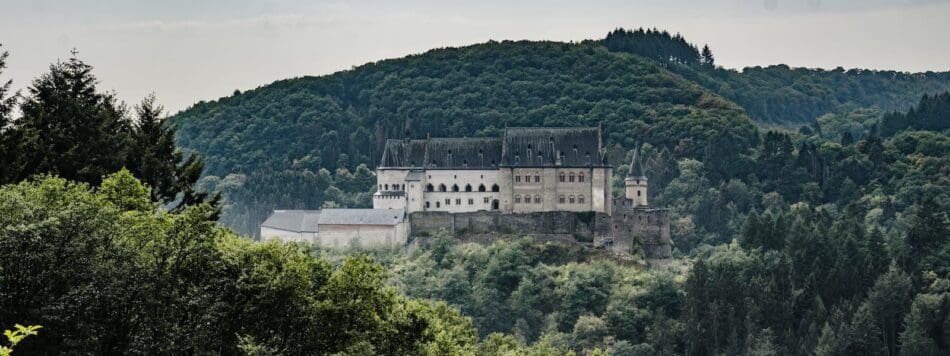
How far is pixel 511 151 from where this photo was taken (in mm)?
104688

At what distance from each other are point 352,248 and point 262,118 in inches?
3246

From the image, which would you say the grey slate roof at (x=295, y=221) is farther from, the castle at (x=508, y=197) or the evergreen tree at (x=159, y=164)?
the evergreen tree at (x=159, y=164)

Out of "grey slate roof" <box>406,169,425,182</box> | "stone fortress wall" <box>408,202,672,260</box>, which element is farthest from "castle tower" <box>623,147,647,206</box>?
"grey slate roof" <box>406,169,425,182</box>

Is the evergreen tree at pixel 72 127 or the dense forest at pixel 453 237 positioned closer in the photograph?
the dense forest at pixel 453 237

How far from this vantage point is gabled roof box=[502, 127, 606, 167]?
102750 millimetres

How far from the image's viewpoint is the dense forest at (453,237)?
37.8 m

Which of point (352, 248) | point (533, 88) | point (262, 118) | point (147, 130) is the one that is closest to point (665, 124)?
→ point (533, 88)

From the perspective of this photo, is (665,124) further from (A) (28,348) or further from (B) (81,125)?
(A) (28,348)

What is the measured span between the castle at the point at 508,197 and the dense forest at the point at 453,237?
61.2 inches

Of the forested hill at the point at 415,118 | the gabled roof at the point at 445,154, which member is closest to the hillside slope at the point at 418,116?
the forested hill at the point at 415,118

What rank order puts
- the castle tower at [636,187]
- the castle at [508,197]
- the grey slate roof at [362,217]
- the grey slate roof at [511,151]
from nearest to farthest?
the castle at [508,197], the grey slate roof at [511,151], the grey slate roof at [362,217], the castle tower at [636,187]

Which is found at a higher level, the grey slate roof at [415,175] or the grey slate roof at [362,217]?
the grey slate roof at [415,175]

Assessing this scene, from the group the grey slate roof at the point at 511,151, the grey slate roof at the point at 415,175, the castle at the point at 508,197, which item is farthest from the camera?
the grey slate roof at the point at 415,175

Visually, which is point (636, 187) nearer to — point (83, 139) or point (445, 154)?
point (445, 154)
